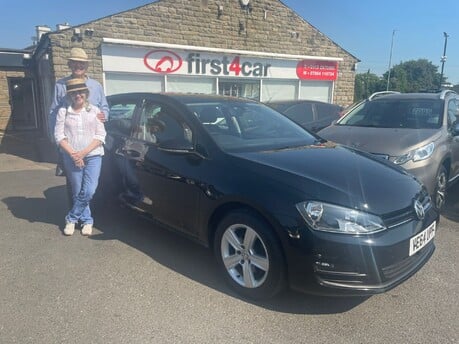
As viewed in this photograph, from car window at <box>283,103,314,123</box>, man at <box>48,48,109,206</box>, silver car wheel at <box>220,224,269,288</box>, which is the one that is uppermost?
man at <box>48,48,109,206</box>

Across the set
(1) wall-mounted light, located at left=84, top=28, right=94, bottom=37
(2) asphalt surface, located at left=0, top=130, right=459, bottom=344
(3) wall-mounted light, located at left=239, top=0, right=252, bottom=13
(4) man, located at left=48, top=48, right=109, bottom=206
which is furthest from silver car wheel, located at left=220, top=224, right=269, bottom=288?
(3) wall-mounted light, located at left=239, top=0, right=252, bottom=13

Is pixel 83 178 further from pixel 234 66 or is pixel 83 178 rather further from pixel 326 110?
pixel 234 66

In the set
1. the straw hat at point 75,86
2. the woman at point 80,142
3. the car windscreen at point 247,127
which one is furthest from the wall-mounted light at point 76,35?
the car windscreen at point 247,127

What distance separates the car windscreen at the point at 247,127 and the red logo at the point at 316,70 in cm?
1088

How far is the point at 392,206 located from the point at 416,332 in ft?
2.83

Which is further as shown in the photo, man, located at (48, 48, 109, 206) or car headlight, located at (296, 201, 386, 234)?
man, located at (48, 48, 109, 206)

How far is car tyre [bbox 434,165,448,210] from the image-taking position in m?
4.93

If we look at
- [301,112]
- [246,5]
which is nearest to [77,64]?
[301,112]

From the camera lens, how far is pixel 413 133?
5.07m

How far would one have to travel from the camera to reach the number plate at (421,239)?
9.57 ft

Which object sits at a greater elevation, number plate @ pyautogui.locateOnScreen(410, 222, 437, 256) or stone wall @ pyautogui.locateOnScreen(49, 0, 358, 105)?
stone wall @ pyautogui.locateOnScreen(49, 0, 358, 105)

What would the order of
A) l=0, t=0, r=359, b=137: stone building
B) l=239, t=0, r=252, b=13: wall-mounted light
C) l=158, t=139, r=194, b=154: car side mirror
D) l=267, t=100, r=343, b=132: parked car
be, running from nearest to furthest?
l=158, t=139, r=194, b=154: car side mirror < l=267, t=100, r=343, b=132: parked car < l=0, t=0, r=359, b=137: stone building < l=239, t=0, r=252, b=13: wall-mounted light

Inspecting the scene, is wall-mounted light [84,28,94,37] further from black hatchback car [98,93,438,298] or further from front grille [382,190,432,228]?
front grille [382,190,432,228]

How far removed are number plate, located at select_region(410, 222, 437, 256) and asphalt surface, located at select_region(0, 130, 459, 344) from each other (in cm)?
46
